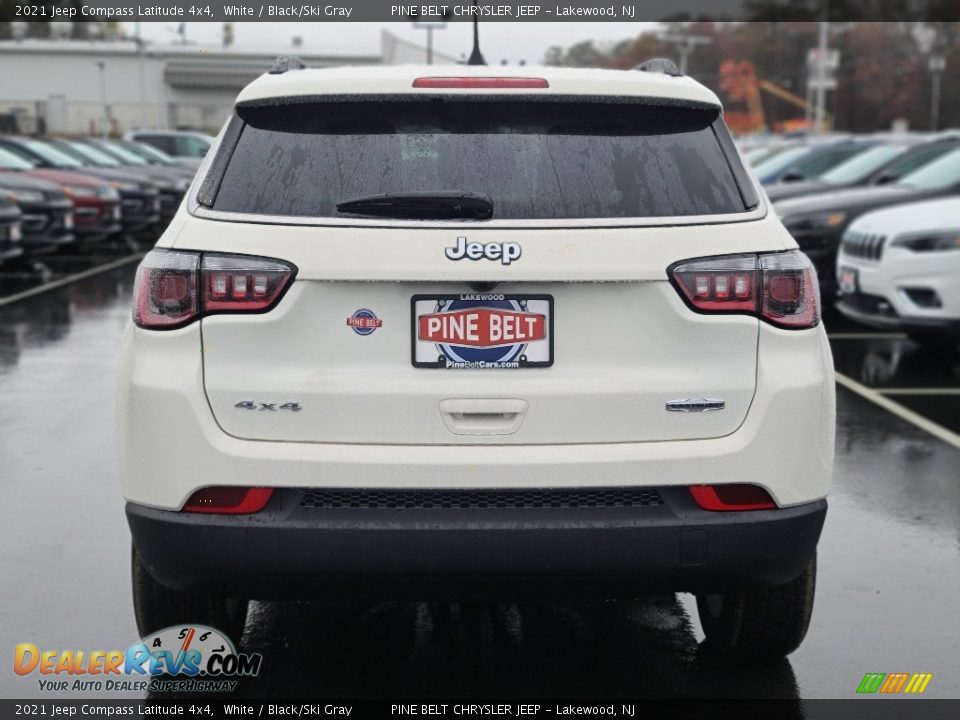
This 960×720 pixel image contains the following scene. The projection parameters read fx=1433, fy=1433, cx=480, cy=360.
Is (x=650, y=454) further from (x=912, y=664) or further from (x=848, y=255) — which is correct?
(x=848, y=255)

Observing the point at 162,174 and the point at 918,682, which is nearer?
the point at 918,682

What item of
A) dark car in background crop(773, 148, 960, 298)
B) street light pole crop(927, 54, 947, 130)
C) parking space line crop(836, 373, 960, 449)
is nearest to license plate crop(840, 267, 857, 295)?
parking space line crop(836, 373, 960, 449)

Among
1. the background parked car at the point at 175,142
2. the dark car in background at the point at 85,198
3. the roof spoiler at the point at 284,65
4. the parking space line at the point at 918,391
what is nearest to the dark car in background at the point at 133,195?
A: the dark car in background at the point at 85,198

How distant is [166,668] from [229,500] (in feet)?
2.83

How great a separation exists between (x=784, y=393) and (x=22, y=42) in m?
101

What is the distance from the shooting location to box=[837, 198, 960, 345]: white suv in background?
10.2 m

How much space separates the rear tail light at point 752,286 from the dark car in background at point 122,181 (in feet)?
60.8

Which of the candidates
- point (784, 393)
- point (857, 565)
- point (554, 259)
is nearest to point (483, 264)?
point (554, 259)

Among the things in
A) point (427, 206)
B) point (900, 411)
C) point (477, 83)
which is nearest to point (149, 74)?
point (900, 411)

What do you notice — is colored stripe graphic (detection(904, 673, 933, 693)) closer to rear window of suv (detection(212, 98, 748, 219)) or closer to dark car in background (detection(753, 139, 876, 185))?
rear window of suv (detection(212, 98, 748, 219))

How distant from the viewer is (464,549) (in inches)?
138

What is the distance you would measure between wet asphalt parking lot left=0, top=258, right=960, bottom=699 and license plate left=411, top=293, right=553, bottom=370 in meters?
1.06

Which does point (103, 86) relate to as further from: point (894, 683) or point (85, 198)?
point (894, 683)

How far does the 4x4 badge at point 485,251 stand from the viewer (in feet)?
11.5
